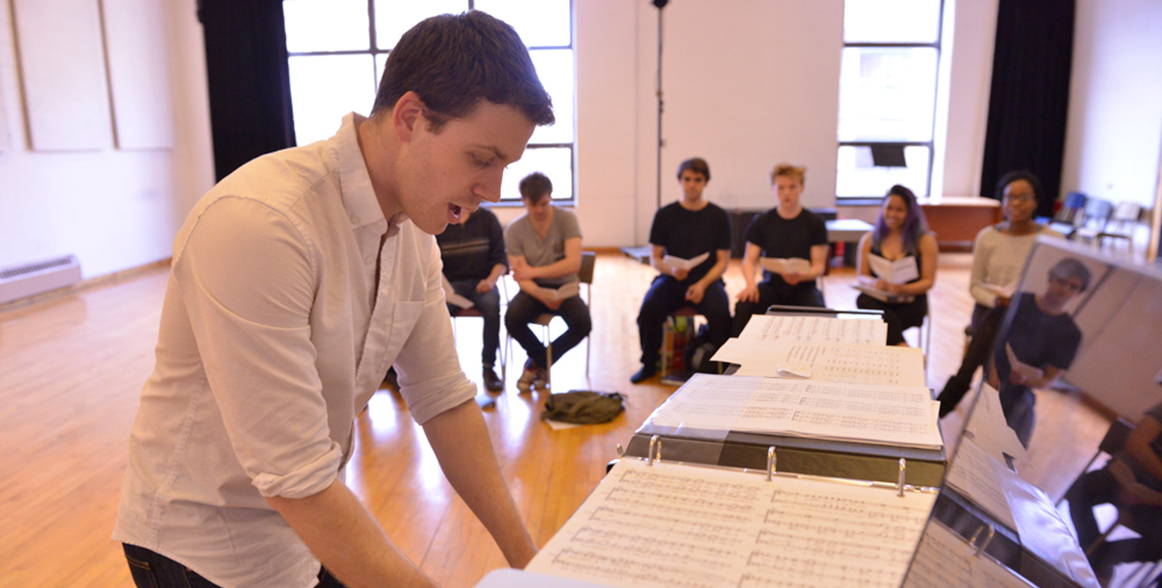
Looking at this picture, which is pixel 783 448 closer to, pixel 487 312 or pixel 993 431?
pixel 993 431

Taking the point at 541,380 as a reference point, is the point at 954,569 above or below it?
above

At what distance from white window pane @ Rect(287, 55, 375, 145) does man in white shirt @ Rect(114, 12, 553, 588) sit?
804 centimetres

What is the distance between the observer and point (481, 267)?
14.0 feet

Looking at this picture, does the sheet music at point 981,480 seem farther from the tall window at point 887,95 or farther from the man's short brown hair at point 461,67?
the tall window at point 887,95

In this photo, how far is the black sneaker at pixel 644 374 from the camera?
409 centimetres

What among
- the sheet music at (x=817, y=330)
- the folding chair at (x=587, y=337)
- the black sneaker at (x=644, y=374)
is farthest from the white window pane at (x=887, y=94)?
the sheet music at (x=817, y=330)

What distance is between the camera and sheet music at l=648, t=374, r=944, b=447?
987mm

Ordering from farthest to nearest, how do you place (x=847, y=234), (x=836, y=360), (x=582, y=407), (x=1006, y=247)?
1. (x=847, y=234)
2. (x=1006, y=247)
3. (x=582, y=407)
4. (x=836, y=360)

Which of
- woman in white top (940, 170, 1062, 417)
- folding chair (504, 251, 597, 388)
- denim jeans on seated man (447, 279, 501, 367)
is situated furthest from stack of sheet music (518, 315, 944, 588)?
denim jeans on seated man (447, 279, 501, 367)

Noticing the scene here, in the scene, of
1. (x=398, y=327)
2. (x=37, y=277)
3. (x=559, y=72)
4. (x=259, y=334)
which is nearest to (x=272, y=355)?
(x=259, y=334)

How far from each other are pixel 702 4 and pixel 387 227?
762 cm

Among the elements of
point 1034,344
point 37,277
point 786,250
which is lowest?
point 37,277

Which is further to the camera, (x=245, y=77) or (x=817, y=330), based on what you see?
(x=245, y=77)

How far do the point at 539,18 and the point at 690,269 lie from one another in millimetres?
5078
